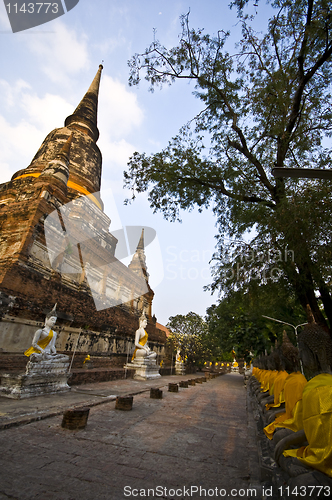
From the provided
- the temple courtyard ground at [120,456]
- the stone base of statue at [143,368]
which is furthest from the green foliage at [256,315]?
the temple courtyard ground at [120,456]

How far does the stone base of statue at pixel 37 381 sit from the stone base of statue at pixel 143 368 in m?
5.61

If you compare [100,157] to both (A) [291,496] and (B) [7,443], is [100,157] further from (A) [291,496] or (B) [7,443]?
(A) [291,496]

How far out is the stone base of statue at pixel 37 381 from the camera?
5408 mm

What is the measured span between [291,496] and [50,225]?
466 inches

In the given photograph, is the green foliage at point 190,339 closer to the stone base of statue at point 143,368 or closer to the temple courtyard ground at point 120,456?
the stone base of statue at point 143,368

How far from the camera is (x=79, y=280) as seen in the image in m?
14.6

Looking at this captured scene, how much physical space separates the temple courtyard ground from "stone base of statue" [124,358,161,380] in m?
7.08

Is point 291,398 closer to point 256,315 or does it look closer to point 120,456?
point 120,456

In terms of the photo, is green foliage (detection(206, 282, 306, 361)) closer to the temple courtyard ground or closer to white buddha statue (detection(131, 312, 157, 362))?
white buddha statue (detection(131, 312, 157, 362))

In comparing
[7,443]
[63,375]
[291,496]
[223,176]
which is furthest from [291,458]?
[223,176]

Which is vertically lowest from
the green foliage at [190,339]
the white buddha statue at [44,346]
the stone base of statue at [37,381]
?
the stone base of statue at [37,381]

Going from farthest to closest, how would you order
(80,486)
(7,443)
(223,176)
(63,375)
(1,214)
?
(1,214) < (223,176) < (63,375) < (7,443) < (80,486)

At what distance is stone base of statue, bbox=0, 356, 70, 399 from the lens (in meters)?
5.41

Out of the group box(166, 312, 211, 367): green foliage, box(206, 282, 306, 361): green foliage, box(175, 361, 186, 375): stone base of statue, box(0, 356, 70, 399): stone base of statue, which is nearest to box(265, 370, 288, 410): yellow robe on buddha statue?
box(0, 356, 70, 399): stone base of statue
